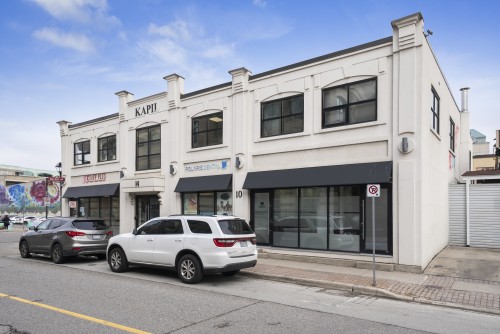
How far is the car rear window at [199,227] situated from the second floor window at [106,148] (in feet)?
40.0

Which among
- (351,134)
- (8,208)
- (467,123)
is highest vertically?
(467,123)

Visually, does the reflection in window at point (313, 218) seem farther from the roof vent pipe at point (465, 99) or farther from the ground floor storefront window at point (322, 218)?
the roof vent pipe at point (465, 99)

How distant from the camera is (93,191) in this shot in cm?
2128

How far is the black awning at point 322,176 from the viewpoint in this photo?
11.7 m

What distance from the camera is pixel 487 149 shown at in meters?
38.6

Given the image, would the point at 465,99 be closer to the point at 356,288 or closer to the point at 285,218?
the point at 285,218

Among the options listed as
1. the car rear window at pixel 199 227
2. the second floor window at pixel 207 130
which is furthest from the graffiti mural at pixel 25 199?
the car rear window at pixel 199 227

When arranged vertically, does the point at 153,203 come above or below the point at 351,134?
below

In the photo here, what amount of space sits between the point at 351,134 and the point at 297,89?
2690 millimetres

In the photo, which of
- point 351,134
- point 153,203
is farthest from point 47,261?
point 351,134

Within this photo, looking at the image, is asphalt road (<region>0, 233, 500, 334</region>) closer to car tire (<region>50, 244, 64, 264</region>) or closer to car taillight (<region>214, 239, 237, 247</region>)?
car taillight (<region>214, 239, 237, 247</region>)

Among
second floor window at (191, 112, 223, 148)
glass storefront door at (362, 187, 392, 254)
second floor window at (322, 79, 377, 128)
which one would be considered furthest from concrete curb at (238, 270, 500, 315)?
second floor window at (191, 112, 223, 148)

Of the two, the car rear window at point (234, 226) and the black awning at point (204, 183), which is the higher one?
the black awning at point (204, 183)

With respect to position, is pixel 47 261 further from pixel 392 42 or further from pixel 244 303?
pixel 392 42
